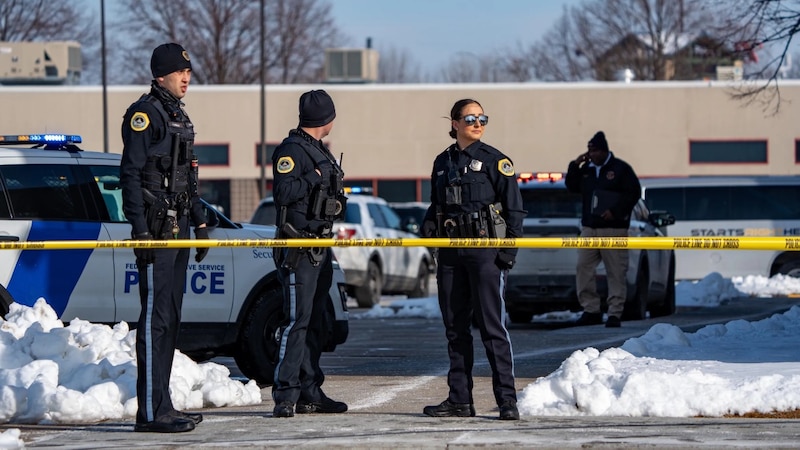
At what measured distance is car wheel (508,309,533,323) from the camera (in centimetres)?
1647

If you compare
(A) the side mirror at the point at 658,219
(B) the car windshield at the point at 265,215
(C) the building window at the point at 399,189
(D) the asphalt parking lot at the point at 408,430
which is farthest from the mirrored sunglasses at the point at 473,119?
(C) the building window at the point at 399,189

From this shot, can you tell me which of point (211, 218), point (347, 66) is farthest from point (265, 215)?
point (347, 66)

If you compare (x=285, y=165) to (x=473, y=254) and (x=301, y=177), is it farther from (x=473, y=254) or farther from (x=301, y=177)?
(x=473, y=254)

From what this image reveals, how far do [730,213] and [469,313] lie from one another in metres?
15.0

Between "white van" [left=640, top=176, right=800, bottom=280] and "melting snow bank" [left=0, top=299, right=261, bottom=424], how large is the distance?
14447mm

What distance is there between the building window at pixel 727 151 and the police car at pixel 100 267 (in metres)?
32.5

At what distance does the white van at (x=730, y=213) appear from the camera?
21906mm

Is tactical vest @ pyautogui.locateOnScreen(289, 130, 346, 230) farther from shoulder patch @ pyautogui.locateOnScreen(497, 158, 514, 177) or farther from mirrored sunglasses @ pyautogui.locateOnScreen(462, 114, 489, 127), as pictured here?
shoulder patch @ pyautogui.locateOnScreen(497, 158, 514, 177)

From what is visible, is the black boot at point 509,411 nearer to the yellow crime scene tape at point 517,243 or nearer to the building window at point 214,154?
the yellow crime scene tape at point 517,243

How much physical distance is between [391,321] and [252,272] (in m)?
7.30

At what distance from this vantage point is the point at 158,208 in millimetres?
7438

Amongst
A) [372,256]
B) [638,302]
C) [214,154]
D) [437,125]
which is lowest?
[638,302]

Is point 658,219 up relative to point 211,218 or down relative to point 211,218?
down

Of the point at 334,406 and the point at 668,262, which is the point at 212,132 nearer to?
the point at 668,262
